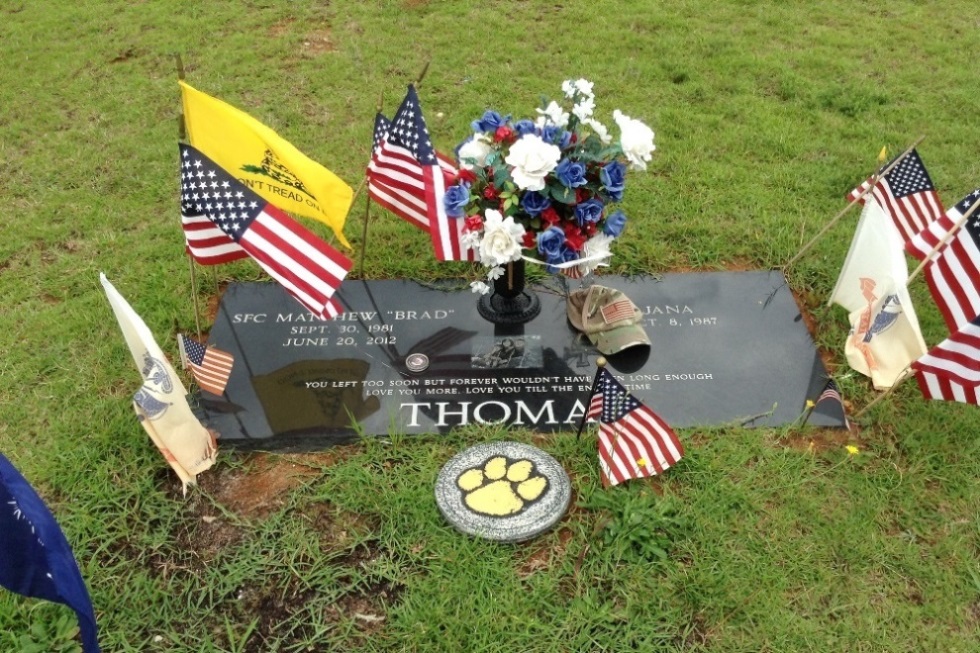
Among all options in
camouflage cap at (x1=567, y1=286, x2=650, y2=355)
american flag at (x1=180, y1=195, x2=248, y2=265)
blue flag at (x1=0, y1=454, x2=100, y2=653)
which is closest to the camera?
blue flag at (x1=0, y1=454, x2=100, y2=653)

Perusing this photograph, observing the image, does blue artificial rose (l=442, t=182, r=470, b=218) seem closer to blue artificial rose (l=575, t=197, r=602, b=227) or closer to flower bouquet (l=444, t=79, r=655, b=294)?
flower bouquet (l=444, t=79, r=655, b=294)

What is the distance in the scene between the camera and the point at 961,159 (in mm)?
5777

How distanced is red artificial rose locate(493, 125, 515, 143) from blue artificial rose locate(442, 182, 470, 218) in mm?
273

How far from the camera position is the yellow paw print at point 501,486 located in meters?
3.37

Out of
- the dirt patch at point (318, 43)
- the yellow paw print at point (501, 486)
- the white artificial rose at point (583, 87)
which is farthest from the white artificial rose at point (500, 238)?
the dirt patch at point (318, 43)

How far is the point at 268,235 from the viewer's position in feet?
11.0

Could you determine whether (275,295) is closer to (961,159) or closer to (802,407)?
(802,407)

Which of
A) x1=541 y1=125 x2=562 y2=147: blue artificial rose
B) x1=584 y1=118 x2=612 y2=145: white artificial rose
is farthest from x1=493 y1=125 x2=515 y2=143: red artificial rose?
x1=584 y1=118 x2=612 y2=145: white artificial rose

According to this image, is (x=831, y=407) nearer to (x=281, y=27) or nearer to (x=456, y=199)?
(x=456, y=199)

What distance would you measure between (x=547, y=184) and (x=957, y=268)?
1.95 meters

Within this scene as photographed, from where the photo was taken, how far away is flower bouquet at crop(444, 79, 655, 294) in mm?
3492

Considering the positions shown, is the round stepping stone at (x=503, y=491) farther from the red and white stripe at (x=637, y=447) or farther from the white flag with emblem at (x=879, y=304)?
the white flag with emblem at (x=879, y=304)

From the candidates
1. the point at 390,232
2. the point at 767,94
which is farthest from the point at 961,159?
the point at 390,232

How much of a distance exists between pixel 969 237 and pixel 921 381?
0.71 meters
